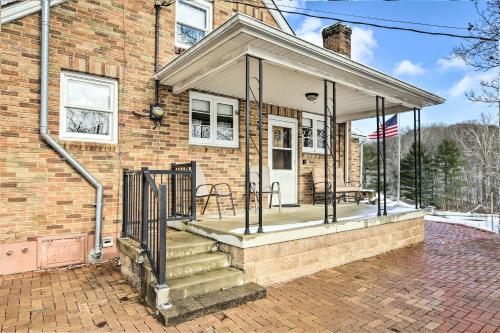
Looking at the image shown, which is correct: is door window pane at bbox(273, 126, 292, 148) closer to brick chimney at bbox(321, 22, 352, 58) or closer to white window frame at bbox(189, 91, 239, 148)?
white window frame at bbox(189, 91, 239, 148)

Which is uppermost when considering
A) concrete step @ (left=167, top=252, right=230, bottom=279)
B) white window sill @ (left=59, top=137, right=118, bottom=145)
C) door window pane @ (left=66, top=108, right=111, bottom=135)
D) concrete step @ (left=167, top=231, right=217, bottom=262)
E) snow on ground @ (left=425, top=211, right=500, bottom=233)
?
door window pane @ (left=66, top=108, right=111, bottom=135)

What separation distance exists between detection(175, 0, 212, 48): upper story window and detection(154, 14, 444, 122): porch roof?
3.16 feet

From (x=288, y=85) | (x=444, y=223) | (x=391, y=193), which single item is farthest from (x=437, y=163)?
(x=288, y=85)

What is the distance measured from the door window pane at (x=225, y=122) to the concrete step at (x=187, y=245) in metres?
2.49

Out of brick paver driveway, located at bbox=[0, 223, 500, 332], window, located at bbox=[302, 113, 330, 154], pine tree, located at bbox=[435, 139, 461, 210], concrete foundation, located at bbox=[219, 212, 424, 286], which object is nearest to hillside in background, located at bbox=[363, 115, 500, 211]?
pine tree, located at bbox=[435, 139, 461, 210]

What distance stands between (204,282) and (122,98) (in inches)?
127

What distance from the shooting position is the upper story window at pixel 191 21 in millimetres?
5512

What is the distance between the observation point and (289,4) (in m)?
6.73

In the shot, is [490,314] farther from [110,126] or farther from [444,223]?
[444,223]

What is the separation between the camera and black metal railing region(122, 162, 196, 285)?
2836mm

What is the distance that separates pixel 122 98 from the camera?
189 inches

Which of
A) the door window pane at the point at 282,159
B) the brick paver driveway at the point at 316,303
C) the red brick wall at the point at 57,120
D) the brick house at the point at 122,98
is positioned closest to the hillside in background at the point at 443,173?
the door window pane at the point at 282,159

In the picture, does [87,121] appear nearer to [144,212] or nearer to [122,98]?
[122,98]

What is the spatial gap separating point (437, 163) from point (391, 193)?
20.4 feet
